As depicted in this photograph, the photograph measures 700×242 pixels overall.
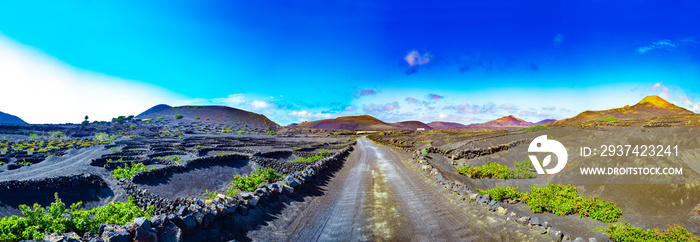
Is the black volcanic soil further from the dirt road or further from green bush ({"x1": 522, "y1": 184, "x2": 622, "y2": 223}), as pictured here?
the dirt road

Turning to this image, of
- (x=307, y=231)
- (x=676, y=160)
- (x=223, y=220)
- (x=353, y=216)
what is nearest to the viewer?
(x=223, y=220)

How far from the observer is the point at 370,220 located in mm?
9453

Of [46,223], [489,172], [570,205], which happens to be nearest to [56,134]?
[46,223]

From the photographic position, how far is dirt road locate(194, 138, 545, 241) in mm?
7934

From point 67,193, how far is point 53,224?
13830 millimetres

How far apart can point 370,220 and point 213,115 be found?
175 metres

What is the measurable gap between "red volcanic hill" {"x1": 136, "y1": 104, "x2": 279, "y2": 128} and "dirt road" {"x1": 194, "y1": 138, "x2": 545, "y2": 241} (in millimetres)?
154505

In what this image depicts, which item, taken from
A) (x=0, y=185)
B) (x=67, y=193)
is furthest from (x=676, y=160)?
(x=0, y=185)

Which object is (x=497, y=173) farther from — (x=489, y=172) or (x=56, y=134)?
(x=56, y=134)

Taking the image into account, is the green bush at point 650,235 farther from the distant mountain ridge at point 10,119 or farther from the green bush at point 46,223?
the distant mountain ridge at point 10,119

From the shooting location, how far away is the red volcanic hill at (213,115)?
152462mm

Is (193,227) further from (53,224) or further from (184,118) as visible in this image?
(184,118)

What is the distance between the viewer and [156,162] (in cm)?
2842

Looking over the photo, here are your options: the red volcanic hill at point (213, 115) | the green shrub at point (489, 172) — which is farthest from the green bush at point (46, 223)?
the red volcanic hill at point (213, 115)
